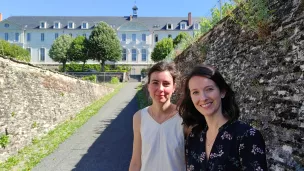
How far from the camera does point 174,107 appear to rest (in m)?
2.40

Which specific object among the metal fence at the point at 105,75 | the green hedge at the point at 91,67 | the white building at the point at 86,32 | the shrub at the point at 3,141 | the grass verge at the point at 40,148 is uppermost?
the white building at the point at 86,32

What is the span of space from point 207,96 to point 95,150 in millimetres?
7951

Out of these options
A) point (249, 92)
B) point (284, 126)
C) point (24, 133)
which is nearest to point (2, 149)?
point (24, 133)

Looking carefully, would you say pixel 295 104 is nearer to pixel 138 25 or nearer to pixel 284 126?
pixel 284 126

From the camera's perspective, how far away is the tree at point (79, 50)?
45.8 m

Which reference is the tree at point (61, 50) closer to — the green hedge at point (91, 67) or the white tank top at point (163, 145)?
the green hedge at point (91, 67)

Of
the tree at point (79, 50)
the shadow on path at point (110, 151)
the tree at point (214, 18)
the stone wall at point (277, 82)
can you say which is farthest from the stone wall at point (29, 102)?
the tree at point (79, 50)

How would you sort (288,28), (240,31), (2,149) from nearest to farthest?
1. (288,28)
2. (240,31)
3. (2,149)

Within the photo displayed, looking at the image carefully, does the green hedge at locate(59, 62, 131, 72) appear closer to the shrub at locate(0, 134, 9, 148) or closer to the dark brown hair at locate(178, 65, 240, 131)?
the shrub at locate(0, 134, 9, 148)

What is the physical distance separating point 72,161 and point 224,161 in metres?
7.18

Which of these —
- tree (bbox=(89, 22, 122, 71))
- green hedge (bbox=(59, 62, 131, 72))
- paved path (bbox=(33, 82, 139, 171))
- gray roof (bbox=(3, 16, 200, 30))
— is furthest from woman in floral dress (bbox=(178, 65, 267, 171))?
gray roof (bbox=(3, 16, 200, 30))

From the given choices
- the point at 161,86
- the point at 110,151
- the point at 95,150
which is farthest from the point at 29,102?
the point at 161,86

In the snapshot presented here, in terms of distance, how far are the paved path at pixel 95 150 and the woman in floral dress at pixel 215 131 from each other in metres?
5.59

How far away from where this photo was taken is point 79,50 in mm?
45812
